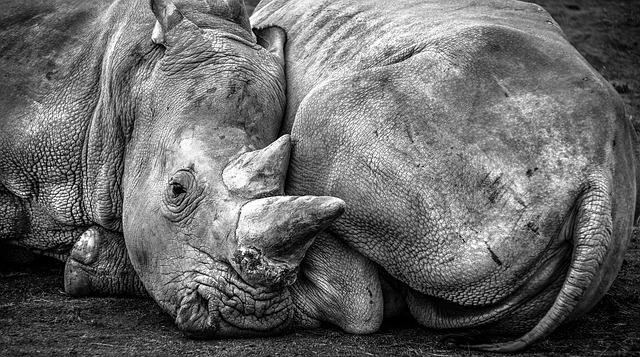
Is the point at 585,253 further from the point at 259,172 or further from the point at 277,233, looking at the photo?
the point at 259,172

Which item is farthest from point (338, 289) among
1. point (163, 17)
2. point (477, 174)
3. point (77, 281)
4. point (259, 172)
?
point (163, 17)

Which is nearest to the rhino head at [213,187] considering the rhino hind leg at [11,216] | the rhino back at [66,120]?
the rhino back at [66,120]

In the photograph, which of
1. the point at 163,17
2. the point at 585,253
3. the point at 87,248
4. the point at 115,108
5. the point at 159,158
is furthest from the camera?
the point at 87,248

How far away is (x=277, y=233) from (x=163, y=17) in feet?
4.84

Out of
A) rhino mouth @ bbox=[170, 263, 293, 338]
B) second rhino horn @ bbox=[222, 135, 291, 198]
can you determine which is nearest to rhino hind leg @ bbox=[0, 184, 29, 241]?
rhino mouth @ bbox=[170, 263, 293, 338]

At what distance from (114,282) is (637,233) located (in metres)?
Answer: 3.36

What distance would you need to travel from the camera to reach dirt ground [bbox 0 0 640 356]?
4.46 metres

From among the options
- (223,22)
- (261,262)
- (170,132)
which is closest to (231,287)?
(261,262)

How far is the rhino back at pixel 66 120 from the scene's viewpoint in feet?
17.7

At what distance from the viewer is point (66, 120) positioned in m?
5.50

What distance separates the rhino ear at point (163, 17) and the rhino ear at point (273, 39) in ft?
1.99

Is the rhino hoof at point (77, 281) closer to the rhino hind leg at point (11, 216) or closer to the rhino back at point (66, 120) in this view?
the rhino back at point (66, 120)

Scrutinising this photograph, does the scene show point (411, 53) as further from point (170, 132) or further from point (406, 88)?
point (170, 132)

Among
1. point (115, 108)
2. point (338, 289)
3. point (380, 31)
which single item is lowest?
point (338, 289)
